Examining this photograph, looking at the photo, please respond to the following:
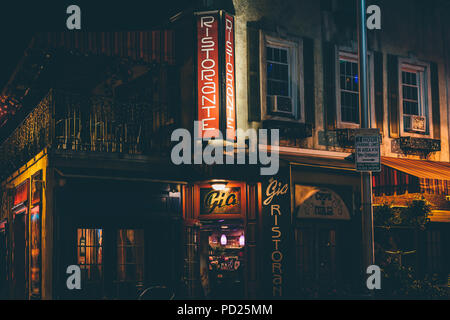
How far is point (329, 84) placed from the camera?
1647 centimetres

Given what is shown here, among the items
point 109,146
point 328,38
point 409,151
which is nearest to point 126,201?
point 109,146

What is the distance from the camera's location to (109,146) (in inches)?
571

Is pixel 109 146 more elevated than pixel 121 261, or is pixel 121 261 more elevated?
pixel 109 146

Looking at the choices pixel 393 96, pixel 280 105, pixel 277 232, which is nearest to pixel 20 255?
pixel 277 232

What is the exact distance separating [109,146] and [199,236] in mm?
2801

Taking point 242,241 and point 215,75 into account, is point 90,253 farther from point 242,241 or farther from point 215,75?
point 215,75

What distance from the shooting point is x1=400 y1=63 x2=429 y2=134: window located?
17883 mm

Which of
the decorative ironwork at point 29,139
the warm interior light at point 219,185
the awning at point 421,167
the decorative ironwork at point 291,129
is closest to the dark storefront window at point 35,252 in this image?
the decorative ironwork at point 29,139

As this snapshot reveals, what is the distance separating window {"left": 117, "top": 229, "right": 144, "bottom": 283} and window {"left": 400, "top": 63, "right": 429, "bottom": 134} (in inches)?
308

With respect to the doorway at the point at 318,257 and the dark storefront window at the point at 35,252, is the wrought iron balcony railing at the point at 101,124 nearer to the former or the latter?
the dark storefront window at the point at 35,252

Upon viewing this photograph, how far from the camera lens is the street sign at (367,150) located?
11836mm

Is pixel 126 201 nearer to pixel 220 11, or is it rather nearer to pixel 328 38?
pixel 220 11

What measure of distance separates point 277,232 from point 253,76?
139 inches

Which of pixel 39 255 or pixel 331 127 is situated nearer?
pixel 39 255
